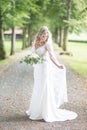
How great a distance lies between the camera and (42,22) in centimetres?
4988

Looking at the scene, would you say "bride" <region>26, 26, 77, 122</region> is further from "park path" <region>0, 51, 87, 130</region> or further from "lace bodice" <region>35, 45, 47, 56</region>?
"park path" <region>0, 51, 87, 130</region>

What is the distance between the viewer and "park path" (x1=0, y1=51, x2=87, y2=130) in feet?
27.7

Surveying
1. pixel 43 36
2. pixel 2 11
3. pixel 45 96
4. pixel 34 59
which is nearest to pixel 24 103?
pixel 45 96

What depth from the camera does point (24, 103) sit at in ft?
35.9

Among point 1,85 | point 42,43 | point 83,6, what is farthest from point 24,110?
point 83,6

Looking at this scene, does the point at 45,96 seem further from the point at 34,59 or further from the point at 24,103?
the point at 24,103

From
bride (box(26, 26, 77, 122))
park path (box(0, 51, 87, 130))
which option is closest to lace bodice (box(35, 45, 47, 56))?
bride (box(26, 26, 77, 122))

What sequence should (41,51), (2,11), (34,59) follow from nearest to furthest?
(34,59) < (41,51) < (2,11)

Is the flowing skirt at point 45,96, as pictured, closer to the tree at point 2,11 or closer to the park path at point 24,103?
the park path at point 24,103

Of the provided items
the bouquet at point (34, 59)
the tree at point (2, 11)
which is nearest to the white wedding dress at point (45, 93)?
the bouquet at point (34, 59)

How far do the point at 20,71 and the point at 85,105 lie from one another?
9.21 metres

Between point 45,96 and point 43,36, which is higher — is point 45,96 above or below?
below

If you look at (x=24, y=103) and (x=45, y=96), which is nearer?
(x=45, y=96)

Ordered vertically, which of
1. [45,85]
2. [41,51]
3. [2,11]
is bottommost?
[45,85]
